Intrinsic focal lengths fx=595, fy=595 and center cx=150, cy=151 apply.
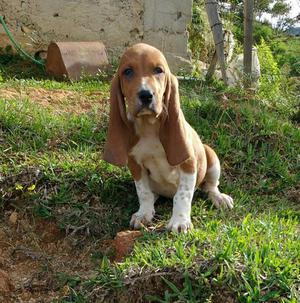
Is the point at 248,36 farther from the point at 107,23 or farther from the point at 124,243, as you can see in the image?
the point at 124,243

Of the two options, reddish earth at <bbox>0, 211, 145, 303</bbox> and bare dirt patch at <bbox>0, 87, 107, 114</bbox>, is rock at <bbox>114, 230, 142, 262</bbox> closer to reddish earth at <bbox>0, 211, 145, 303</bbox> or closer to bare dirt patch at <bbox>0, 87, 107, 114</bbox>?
reddish earth at <bbox>0, 211, 145, 303</bbox>

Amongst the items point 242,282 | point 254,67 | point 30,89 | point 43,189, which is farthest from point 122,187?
point 254,67

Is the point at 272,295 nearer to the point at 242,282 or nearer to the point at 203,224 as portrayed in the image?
the point at 242,282

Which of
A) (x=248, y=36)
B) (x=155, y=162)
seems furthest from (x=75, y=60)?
(x=155, y=162)

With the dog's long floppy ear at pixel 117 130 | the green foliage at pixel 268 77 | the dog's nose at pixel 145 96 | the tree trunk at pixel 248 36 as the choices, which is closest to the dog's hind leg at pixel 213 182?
the dog's long floppy ear at pixel 117 130

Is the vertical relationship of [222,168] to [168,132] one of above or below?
below

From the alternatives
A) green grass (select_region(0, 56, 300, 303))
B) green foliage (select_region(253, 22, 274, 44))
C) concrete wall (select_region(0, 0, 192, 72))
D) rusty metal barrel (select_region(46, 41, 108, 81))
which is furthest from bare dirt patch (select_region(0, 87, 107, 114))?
green foliage (select_region(253, 22, 274, 44))

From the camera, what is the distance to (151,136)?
14.2ft

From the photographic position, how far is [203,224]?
420 centimetres

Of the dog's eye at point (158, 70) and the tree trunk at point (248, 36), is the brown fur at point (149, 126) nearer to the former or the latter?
the dog's eye at point (158, 70)

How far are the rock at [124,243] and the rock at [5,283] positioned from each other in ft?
2.27

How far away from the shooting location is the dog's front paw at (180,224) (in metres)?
4.00

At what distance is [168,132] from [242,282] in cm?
142

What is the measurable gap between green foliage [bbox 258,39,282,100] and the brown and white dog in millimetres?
3055
